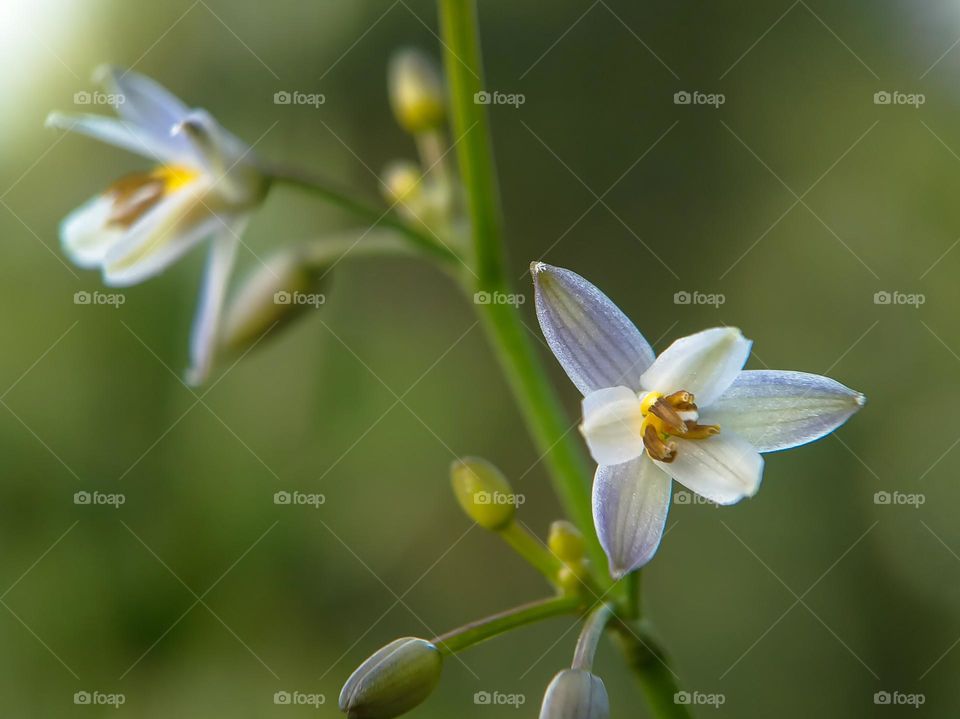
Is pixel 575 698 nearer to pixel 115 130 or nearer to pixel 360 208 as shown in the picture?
pixel 360 208

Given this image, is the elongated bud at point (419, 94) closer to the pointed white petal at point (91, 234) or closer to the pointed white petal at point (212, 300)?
the pointed white petal at point (212, 300)

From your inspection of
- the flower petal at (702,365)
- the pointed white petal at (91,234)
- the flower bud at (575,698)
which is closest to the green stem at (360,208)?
the pointed white petal at (91,234)

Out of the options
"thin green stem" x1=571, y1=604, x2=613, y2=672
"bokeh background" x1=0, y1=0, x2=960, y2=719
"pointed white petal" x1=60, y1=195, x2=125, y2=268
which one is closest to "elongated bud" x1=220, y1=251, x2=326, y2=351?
"pointed white petal" x1=60, y1=195, x2=125, y2=268

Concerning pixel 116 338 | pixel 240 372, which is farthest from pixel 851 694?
pixel 116 338

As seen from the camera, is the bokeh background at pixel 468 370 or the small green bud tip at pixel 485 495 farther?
the bokeh background at pixel 468 370

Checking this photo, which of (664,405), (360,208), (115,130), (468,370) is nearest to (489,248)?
(360,208)

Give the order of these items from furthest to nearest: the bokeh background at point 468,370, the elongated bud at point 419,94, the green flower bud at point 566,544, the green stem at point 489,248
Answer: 1. the bokeh background at point 468,370
2. the elongated bud at point 419,94
3. the green stem at point 489,248
4. the green flower bud at point 566,544
